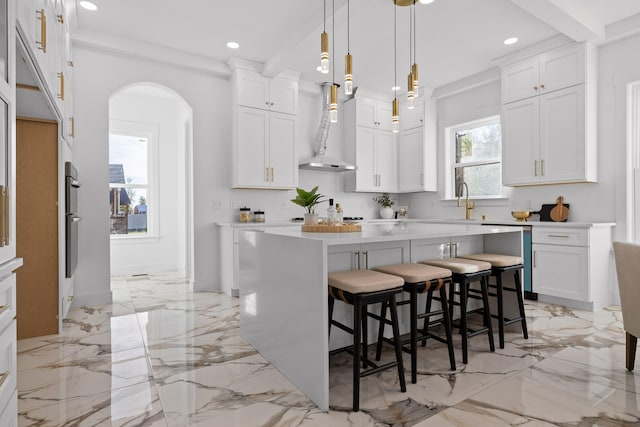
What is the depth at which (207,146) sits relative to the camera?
4605 mm

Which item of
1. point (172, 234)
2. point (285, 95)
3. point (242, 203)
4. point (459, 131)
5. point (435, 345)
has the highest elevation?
point (285, 95)

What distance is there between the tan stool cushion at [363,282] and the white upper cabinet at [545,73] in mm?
3436

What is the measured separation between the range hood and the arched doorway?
2.15 meters

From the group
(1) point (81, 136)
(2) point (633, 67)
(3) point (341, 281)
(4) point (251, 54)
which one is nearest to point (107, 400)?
(3) point (341, 281)

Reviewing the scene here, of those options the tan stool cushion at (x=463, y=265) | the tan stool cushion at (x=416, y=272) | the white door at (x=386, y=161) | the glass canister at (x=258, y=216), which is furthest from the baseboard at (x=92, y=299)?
the white door at (x=386, y=161)

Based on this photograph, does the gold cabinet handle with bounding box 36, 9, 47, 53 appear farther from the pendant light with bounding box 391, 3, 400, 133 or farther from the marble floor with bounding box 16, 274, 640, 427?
the pendant light with bounding box 391, 3, 400, 133

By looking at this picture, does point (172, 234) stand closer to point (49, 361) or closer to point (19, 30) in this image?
point (49, 361)

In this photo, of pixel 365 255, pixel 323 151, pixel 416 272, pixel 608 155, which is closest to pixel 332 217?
pixel 365 255

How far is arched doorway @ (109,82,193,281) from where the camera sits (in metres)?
5.85

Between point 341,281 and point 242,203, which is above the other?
point 242,203

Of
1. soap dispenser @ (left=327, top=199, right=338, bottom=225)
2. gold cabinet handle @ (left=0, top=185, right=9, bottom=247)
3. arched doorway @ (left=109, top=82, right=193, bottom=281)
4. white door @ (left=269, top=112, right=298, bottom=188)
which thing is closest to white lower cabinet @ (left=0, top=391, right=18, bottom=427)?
gold cabinet handle @ (left=0, top=185, right=9, bottom=247)

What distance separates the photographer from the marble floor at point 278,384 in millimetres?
1733

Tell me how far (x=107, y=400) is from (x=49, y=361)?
825 millimetres

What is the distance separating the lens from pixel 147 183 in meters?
6.15
